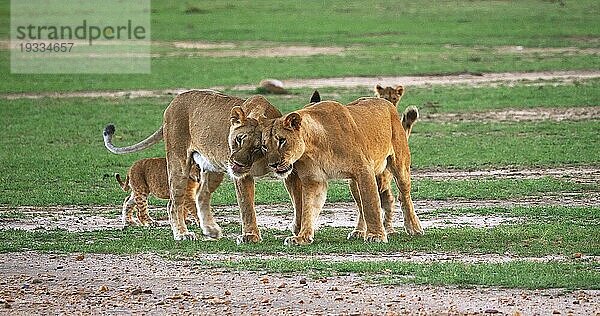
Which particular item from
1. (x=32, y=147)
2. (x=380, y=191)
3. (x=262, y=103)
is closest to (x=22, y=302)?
(x=262, y=103)

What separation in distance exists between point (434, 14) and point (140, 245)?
34628 mm

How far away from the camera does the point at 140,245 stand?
34.8 feet

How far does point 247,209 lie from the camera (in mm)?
10500

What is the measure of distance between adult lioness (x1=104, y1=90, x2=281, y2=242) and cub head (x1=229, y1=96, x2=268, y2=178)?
0.26 metres

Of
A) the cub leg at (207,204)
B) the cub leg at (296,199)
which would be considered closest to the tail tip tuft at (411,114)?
the cub leg at (296,199)

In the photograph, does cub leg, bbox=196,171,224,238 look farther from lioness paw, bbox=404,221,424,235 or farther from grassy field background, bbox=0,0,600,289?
lioness paw, bbox=404,221,424,235

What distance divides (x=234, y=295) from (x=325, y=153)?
205cm

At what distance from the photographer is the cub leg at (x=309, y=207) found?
1019 cm

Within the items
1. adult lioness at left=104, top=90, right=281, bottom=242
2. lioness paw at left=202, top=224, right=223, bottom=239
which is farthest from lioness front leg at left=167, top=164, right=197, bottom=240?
lioness paw at left=202, top=224, right=223, bottom=239

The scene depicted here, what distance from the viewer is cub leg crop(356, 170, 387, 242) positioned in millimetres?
10141

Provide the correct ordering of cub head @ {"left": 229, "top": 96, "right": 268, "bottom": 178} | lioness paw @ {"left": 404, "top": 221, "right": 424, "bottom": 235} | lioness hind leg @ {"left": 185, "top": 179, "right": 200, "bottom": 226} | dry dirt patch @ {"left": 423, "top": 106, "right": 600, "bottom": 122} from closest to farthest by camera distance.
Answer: cub head @ {"left": 229, "top": 96, "right": 268, "bottom": 178}
lioness paw @ {"left": 404, "top": 221, "right": 424, "bottom": 235}
lioness hind leg @ {"left": 185, "top": 179, "right": 200, "bottom": 226}
dry dirt patch @ {"left": 423, "top": 106, "right": 600, "bottom": 122}

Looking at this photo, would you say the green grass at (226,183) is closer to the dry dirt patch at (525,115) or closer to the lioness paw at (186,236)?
the dry dirt patch at (525,115)

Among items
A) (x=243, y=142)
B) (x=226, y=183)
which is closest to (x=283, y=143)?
(x=243, y=142)

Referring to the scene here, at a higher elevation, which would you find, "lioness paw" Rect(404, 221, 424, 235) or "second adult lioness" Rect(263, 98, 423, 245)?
"second adult lioness" Rect(263, 98, 423, 245)
